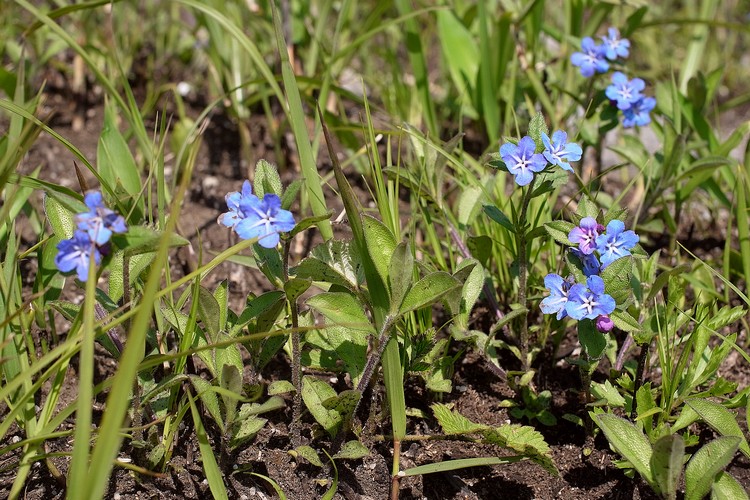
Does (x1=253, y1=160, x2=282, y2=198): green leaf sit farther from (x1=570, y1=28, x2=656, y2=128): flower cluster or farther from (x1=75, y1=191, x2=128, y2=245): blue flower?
(x1=570, y1=28, x2=656, y2=128): flower cluster

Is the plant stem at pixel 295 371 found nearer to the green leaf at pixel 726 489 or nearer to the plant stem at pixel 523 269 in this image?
the plant stem at pixel 523 269

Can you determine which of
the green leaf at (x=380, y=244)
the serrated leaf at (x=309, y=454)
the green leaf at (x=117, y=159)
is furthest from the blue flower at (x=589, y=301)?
the green leaf at (x=117, y=159)

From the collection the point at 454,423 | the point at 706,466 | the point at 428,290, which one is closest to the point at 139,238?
the point at 428,290

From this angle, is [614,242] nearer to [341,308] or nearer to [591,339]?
[591,339]

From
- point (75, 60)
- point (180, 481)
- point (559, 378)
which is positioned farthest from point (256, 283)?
point (75, 60)

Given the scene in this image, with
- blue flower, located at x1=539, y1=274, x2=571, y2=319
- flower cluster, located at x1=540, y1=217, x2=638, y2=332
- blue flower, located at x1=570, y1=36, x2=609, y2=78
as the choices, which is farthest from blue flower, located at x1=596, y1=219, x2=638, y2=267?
blue flower, located at x1=570, y1=36, x2=609, y2=78

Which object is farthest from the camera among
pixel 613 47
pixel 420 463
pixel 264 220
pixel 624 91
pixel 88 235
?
pixel 613 47
